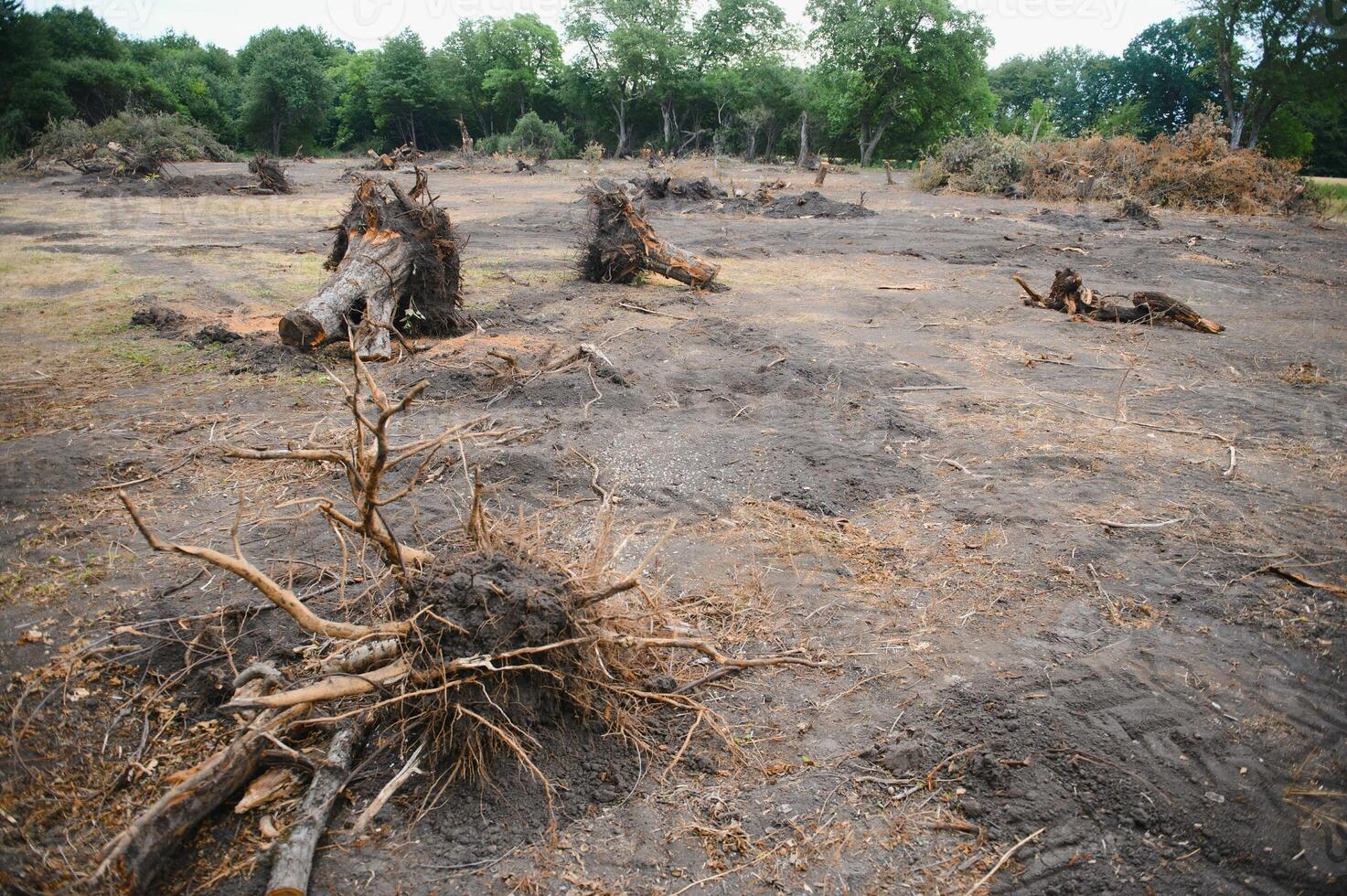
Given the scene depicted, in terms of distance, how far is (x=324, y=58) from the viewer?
2046 inches

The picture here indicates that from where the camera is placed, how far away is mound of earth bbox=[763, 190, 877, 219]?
1625cm

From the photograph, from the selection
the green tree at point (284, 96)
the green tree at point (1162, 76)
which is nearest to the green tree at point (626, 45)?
the green tree at point (284, 96)

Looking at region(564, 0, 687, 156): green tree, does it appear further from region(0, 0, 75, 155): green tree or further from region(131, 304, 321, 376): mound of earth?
region(131, 304, 321, 376): mound of earth

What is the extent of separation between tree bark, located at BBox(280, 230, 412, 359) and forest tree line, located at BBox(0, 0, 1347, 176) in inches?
888

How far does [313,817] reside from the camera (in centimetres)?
217

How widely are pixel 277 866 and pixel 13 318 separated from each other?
7844 millimetres

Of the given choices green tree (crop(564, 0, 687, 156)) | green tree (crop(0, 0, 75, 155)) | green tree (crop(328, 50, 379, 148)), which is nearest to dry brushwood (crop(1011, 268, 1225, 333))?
green tree (crop(0, 0, 75, 155))

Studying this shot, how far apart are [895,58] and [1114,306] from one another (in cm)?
2847

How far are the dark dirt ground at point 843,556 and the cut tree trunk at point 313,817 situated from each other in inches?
3.5

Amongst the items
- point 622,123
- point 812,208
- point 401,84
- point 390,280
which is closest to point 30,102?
point 401,84

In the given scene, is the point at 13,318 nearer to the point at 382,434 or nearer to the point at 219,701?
the point at 219,701

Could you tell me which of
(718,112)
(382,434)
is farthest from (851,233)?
(718,112)

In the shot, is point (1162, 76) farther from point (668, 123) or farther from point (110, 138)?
point (110, 138)

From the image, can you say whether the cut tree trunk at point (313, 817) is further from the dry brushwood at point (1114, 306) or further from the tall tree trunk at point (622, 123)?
the tall tree trunk at point (622, 123)
